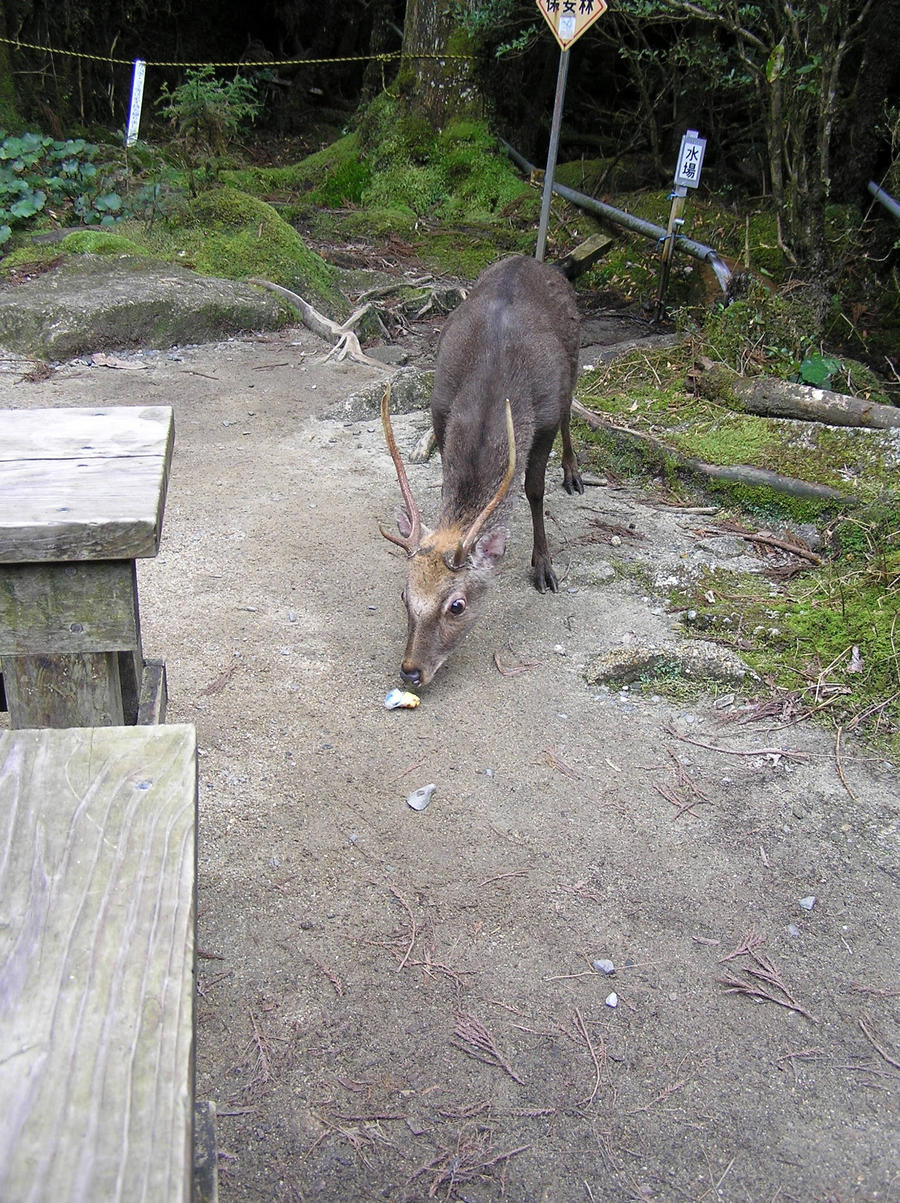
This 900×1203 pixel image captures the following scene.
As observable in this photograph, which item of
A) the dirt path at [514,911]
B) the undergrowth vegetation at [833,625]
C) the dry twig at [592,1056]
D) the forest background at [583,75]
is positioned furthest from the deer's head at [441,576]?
the forest background at [583,75]

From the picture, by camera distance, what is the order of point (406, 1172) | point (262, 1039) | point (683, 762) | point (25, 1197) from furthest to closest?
point (683, 762), point (262, 1039), point (406, 1172), point (25, 1197)

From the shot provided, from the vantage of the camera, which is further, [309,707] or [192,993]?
[309,707]

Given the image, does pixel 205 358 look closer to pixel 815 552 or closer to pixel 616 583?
pixel 616 583

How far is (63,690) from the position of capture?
2168 mm

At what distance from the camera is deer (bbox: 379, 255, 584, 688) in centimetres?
401

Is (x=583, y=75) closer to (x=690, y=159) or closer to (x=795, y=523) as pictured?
(x=690, y=159)

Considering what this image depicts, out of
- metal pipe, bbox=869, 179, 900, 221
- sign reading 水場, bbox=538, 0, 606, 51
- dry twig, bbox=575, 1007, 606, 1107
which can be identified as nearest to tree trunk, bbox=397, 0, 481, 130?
sign reading 水場, bbox=538, 0, 606, 51

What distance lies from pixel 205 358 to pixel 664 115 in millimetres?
7617

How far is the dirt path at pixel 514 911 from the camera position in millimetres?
2289

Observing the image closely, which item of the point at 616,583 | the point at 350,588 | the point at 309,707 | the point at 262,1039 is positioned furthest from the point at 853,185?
the point at 262,1039

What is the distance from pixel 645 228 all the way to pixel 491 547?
5.59 m

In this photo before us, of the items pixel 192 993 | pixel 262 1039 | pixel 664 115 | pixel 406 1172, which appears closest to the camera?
pixel 192 993

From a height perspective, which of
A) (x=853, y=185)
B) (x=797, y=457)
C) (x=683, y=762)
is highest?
(x=853, y=185)

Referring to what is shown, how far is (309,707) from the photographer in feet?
12.5
